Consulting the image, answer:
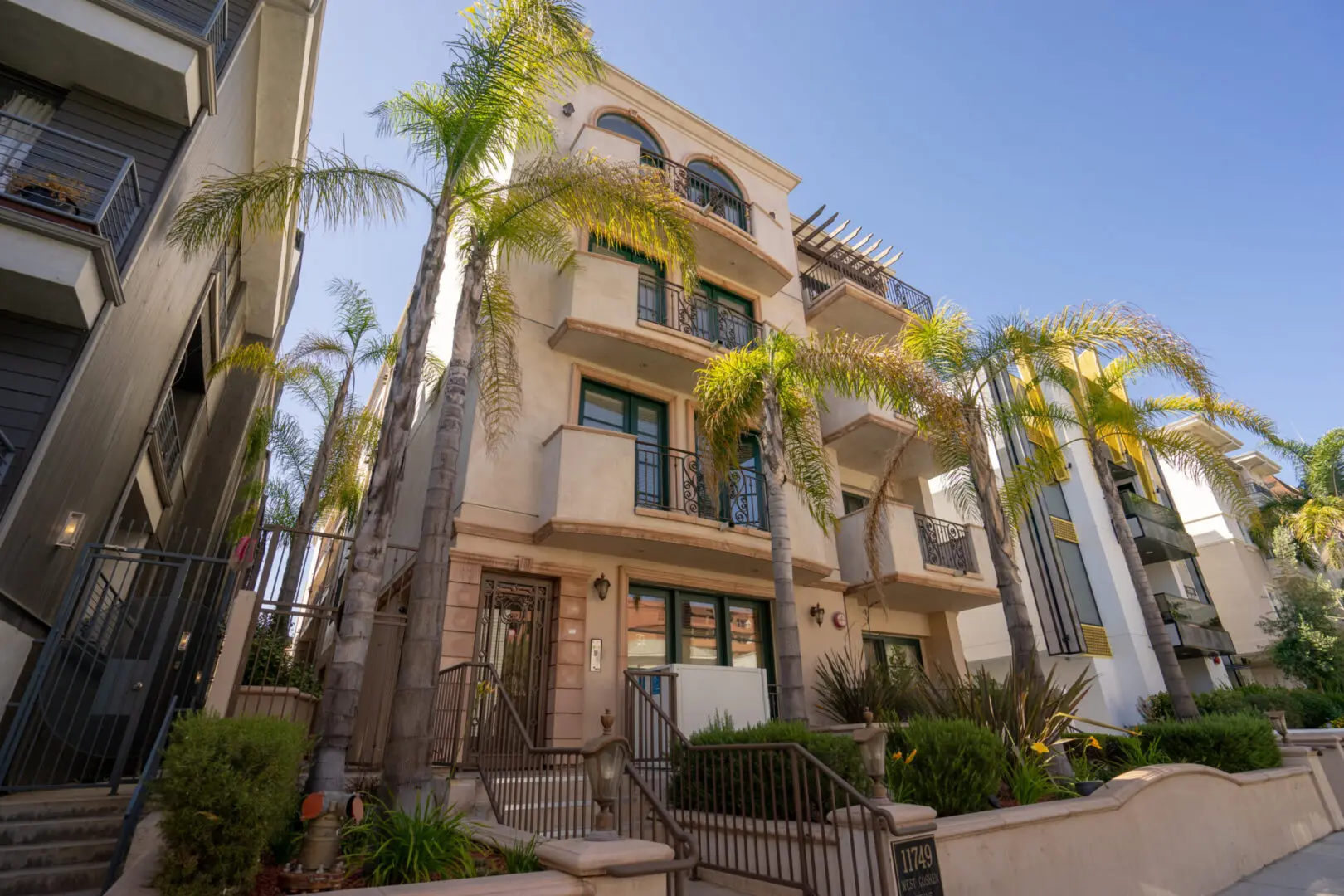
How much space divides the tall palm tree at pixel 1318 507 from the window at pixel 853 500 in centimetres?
2055

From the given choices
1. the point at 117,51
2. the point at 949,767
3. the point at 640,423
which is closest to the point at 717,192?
the point at 640,423

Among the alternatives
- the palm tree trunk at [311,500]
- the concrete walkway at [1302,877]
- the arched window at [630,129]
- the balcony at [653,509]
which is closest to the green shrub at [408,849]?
the balcony at [653,509]

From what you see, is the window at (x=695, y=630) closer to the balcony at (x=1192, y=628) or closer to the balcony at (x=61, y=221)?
the balcony at (x=61, y=221)

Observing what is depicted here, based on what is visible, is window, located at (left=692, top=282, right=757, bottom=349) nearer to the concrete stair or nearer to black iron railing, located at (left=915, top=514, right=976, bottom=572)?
black iron railing, located at (left=915, top=514, right=976, bottom=572)

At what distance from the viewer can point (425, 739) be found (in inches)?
231

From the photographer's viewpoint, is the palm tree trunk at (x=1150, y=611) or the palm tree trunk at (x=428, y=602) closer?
the palm tree trunk at (x=428, y=602)

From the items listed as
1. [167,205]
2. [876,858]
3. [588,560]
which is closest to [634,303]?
[588,560]

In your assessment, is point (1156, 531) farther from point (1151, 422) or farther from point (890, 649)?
point (890, 649)

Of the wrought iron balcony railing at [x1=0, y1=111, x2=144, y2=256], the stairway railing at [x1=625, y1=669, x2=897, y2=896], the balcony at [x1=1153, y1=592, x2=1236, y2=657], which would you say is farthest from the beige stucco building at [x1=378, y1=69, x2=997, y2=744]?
the balcony at [x1=1153, y1=592, x2=1236, y2=657]

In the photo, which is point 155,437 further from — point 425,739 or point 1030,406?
point 1030,406

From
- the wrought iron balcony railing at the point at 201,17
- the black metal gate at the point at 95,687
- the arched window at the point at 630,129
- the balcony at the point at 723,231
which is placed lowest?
the black metal gate at the point at 95,687

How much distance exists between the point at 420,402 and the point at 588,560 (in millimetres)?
5729

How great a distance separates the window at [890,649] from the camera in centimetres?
1280

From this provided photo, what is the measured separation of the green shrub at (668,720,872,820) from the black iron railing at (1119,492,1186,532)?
21.3 metres
